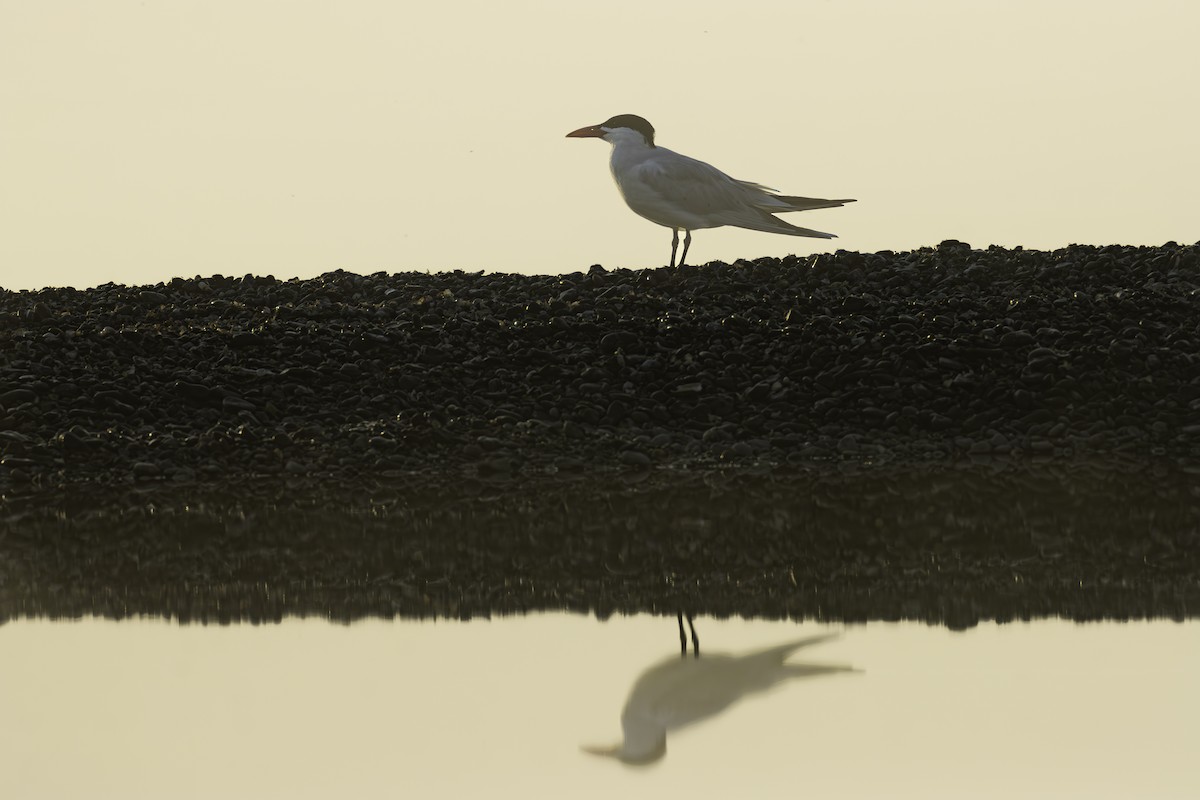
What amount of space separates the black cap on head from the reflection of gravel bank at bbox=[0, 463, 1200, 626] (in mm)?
5555

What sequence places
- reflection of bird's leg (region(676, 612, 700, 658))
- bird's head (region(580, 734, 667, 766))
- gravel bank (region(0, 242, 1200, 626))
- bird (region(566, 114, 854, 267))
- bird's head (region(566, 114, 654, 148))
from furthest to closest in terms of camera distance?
bird's head (region(566, 114, 654, 148))
bird (region(566, 114, 854, 267))
gravel bank (region(0, 242, 1200, 626))
reflection of bird's leg (region(676, 612, 700, 658))
bird's head (region(580, 734, 667, 766))

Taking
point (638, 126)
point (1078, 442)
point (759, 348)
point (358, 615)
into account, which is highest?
point (638, 126)

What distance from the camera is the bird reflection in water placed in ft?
15.4

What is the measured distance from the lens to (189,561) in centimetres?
739

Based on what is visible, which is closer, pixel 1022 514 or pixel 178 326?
pixel 1022 514

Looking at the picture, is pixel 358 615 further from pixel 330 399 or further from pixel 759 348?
pixel 759 348

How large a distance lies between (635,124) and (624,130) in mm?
122

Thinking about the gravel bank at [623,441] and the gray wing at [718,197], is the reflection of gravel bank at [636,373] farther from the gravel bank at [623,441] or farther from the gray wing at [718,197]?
the gray wing at [718,197]

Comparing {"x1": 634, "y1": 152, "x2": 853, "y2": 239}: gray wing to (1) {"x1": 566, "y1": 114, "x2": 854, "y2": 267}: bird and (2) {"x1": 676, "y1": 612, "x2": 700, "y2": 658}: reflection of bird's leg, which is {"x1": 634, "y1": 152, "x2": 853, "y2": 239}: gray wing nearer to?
(1) {"x1": 566, "y1": 114, "x2": 854, "y2": 267}: bird

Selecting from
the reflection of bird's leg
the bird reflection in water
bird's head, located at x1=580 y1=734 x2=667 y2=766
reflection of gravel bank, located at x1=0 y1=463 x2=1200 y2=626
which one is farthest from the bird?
bird's head, located at x1=580 y1=734 x2=667 y2=766

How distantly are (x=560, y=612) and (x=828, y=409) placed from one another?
14.7 ft

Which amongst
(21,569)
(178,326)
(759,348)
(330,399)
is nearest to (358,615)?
(21,569)

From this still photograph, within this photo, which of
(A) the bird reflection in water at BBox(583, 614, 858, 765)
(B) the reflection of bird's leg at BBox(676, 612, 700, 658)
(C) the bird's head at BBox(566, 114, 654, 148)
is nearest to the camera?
(A) the bird reflection in water at BBox(583, 614, 858, 765)

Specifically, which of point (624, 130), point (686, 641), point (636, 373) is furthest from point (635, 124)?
point (686, 641)
